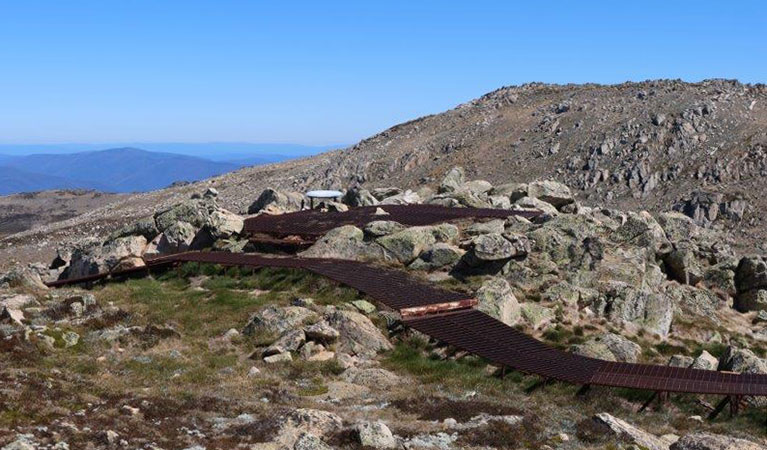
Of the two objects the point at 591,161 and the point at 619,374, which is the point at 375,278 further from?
the point at 591,161

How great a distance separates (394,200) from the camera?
49969 millimetres

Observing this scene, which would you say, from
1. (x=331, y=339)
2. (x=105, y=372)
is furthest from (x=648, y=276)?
(x=105, y=372)

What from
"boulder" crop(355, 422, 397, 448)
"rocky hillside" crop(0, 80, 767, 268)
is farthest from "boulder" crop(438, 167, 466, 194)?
"boulder" crop(355, 422, 397, 448)

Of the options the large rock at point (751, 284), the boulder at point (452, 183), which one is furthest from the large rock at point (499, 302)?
the boulder at point (452, 183)

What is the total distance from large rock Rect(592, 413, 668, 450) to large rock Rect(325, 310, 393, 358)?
8606 mm

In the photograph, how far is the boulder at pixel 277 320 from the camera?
934 inches

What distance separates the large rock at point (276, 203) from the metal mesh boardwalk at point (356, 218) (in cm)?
487

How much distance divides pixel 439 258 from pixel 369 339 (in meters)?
9.60

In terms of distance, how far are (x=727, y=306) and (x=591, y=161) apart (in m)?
43.8

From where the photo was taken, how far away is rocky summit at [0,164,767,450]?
14398 mm

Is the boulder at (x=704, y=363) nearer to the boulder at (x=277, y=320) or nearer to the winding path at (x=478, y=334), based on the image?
the winding path at (x=478, y=334)

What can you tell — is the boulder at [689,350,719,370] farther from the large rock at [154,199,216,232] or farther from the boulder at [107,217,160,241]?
the boulder at [107,217,160,241]

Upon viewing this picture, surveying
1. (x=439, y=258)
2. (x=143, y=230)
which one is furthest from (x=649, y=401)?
(x=143, y=230)

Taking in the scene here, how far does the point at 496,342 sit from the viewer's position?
22.6 meters
